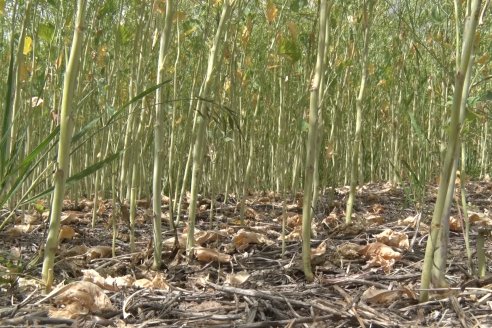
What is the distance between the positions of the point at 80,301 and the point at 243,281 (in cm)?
45

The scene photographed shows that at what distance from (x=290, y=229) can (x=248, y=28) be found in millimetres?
858

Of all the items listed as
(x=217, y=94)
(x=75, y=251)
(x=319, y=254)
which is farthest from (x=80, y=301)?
(x=217, y=94)

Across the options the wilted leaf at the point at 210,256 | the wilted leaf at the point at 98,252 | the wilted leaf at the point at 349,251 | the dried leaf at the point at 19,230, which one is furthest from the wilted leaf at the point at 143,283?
the dried leaf at the point at 19,230

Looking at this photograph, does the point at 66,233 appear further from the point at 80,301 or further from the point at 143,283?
the point at 80,301

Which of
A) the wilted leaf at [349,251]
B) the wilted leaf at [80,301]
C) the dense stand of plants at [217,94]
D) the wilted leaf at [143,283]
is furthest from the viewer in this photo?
the wilted leaf at [349,251]

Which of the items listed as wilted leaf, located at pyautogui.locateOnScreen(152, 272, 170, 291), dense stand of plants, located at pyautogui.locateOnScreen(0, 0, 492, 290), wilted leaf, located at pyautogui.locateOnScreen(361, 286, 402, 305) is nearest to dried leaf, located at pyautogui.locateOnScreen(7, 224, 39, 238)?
dense stand of plants, located at pyautogui.locateOnScreen(0, 0, 492, 290)

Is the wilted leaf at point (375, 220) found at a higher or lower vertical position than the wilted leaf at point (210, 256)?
higher

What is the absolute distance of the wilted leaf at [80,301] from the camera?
3.76 ft

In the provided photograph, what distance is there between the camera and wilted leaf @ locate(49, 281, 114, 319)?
1146 mm

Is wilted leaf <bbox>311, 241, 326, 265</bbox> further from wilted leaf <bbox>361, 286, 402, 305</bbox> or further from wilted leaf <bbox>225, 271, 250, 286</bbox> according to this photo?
→ wilted leaf <bbox>361, 286, 402, 305</bbox>

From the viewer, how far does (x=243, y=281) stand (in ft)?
4.92

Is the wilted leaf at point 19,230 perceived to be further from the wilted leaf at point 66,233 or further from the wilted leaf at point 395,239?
Result: the wilted leaf at point 395,239

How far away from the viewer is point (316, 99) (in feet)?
4.59

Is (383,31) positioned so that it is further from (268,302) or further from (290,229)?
(268,302)
